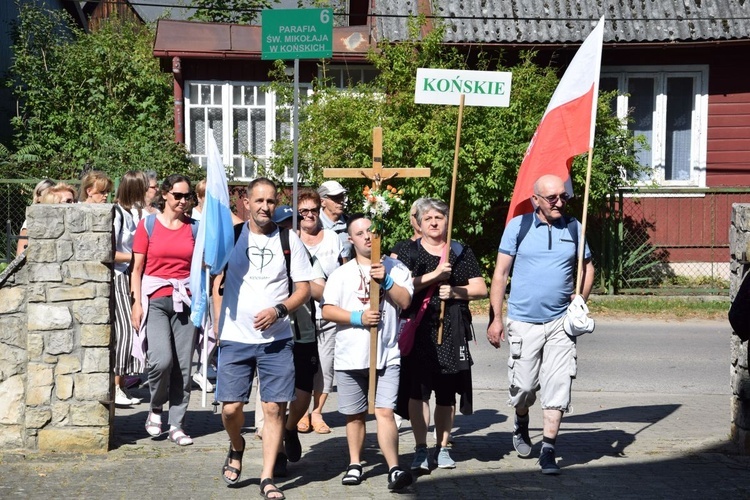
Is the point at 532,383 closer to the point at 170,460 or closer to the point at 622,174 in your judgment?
the point at 170,460

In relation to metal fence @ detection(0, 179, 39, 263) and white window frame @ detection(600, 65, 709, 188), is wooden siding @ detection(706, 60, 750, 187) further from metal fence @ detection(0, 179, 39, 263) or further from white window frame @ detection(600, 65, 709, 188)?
metal fence @ detection(0, 179, 39, 263)

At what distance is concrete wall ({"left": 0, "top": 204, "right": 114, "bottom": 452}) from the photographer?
7.17m

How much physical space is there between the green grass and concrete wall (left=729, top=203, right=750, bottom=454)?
7.71 meters

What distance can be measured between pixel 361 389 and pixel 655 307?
34.0ft

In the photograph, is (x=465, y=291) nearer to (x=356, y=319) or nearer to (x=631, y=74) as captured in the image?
(x=356, y=319)

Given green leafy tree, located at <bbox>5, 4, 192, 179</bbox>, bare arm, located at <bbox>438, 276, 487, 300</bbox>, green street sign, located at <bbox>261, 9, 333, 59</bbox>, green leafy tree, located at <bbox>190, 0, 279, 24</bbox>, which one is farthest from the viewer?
green leafy tree, located at <bbox>190, 0, 279, 24</bbox>

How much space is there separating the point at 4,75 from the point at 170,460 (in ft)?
60.8

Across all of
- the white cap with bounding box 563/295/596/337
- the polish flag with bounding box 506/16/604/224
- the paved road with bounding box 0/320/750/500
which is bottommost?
the paved road with bounding box 0/320/750/500

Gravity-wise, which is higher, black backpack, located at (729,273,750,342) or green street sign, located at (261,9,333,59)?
green street sign, located at (261,9,333,59)

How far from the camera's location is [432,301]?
23.2 feet

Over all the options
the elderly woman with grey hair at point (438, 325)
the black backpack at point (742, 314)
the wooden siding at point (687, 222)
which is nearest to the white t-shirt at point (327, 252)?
the elderly woman with grey hair at point (438, 325)

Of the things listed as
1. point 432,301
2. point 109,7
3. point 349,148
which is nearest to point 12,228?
point 349,148

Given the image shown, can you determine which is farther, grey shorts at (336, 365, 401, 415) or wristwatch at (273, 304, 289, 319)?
grey shorts at (336, 365, 401, 415)

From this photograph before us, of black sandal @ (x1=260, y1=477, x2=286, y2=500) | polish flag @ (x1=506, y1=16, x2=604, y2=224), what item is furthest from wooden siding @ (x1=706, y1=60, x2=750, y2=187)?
black sandal @ (x1=260, y1=477, x2=286, y2=500)
